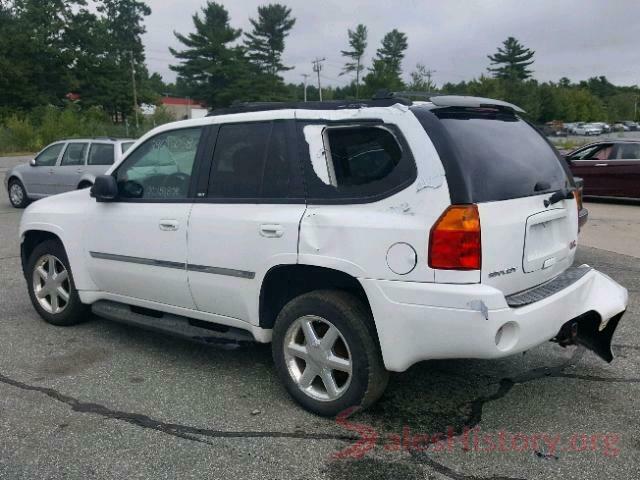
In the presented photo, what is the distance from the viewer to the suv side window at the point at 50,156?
1355 centimetres

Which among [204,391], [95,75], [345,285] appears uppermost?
[95,75]

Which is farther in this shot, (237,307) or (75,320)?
(75,320)

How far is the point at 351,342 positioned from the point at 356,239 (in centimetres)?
56

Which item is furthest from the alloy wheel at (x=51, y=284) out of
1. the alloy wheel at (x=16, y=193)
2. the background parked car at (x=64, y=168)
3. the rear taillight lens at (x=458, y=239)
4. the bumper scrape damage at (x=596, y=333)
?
the alloy wheel at (x=16, y=193)

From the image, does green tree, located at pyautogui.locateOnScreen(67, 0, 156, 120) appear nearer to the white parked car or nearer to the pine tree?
the pine tree

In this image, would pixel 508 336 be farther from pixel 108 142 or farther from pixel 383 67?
pixel 383 67

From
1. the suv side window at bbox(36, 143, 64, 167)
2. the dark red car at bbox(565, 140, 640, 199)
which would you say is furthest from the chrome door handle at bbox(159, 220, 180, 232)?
the dark red car at bbox(565, 140, 640, 199)

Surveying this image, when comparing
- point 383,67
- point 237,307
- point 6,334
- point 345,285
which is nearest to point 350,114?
point 345,285

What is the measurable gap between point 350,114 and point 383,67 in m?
84.4

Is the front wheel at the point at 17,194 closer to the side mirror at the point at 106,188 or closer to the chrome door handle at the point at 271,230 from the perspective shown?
the side mirror at the point at 106,188

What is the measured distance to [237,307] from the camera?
3873 mm

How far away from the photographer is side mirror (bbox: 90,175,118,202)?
176 inches

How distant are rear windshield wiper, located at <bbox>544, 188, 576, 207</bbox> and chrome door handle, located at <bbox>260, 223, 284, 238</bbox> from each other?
4.93 feet

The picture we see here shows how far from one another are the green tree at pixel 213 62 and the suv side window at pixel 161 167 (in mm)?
63781
